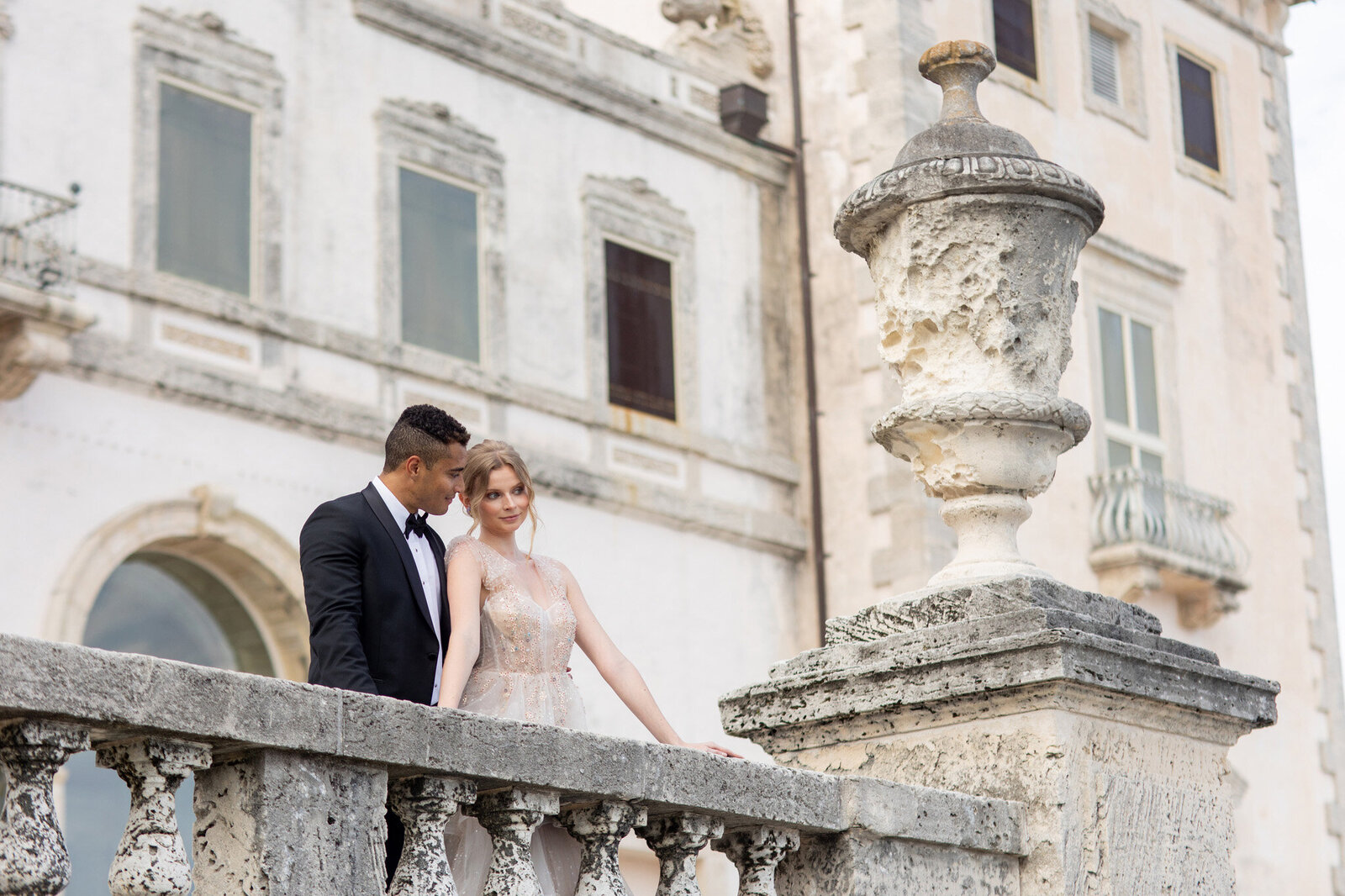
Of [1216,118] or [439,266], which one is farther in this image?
[1216,118]

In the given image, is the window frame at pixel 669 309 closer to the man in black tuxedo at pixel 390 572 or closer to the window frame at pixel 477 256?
the window frame at pixel 477 256

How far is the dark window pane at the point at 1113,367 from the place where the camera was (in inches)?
654

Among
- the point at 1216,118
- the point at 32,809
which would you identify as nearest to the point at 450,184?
the point at 1216,118

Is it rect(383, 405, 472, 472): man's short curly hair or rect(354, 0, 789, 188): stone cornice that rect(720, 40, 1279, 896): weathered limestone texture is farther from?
rect(354, 0, 789, 188): stone cornice

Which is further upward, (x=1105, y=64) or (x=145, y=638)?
(x=1105, y=64)

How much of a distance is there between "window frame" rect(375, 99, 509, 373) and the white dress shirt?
8862mm

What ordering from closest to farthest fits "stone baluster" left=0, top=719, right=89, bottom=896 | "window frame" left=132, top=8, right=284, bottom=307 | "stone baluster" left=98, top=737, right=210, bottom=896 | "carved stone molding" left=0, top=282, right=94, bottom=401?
"stone baluster" left=0, top=719, right=89, bottom=896 < "stone baluster" left=98, top=737, right=210, bottom=896 < "carved stone molding" left=0, top=282, right=94, bottom=401 < "window frame" left=132, top=8, right=284, bottom=307

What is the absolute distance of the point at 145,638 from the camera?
38.1 ft

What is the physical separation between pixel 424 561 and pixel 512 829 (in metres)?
0.90

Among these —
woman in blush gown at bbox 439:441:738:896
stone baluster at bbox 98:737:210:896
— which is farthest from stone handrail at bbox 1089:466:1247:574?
stone baluster at bbox 98:737:210:896

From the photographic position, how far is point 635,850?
12.7m

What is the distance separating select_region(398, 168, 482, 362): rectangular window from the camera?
13.2 meters

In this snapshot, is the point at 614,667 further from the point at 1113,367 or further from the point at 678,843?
the point at 1113,367

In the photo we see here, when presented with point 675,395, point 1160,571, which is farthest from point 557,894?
point 1160,571
